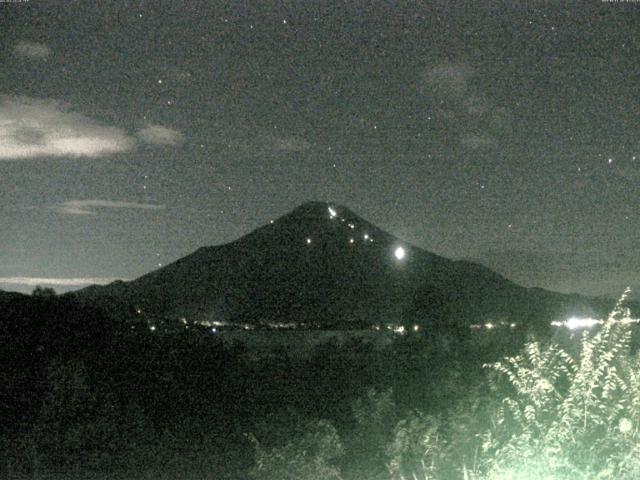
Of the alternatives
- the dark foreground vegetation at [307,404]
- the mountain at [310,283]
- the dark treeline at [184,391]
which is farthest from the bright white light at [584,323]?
the mountain at [310,283]

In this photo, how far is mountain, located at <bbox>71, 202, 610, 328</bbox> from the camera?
101 m

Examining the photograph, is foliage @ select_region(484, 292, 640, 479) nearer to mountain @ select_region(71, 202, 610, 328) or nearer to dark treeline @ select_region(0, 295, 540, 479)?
dark treeline @ select_region(0, 295, 540, 479)

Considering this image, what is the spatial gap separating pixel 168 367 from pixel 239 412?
1.89 m

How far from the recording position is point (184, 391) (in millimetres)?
15859

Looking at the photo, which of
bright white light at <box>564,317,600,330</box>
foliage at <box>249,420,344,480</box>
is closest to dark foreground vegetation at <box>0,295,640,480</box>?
foliage at <box>249,420,344,480</box>

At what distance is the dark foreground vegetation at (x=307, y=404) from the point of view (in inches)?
263

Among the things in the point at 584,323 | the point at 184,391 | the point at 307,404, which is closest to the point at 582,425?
the point at 584,323

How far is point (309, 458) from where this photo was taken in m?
8.00

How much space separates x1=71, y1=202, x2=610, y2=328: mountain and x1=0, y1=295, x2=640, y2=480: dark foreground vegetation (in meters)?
70.7

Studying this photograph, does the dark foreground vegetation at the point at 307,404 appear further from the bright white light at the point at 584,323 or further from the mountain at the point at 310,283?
the mountain at the point at 310,283

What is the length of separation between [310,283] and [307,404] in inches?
3894

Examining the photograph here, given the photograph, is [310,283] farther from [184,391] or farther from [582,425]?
[582,425]

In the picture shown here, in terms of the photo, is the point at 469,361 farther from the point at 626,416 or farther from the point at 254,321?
the point at 254,321

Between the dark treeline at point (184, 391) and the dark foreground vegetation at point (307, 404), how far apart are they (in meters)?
0.04
